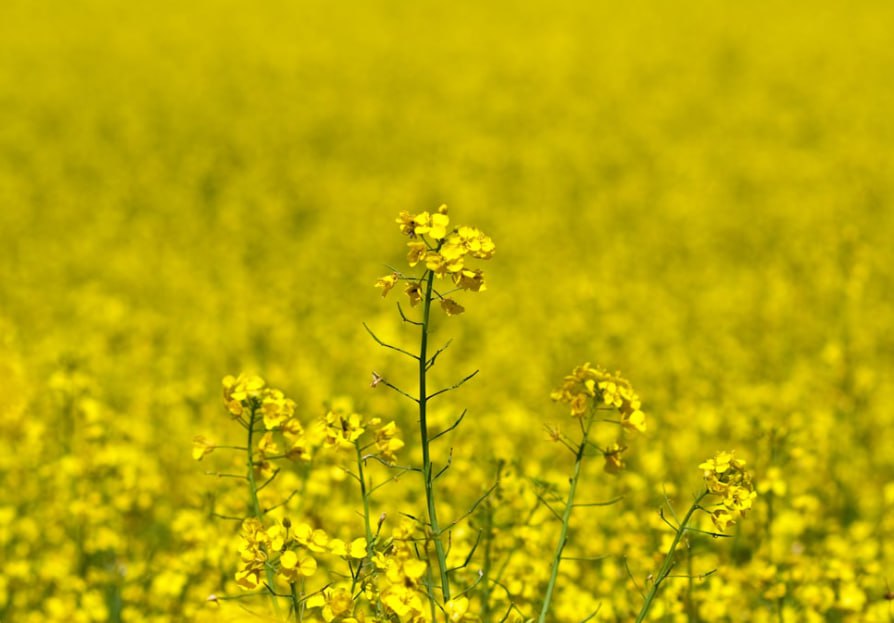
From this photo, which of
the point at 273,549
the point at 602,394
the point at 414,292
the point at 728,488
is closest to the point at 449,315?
the point at 414,292

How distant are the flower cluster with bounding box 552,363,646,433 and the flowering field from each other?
0.01 m

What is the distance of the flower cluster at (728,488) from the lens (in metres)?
2.10

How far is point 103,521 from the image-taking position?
4379 mm

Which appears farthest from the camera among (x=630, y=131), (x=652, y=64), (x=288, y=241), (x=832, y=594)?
(x=652, y=64)

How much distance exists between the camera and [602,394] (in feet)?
7.52

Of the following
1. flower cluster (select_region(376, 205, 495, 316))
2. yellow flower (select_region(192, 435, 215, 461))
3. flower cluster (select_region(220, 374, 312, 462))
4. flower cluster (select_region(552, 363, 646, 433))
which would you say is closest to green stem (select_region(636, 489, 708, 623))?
flower cluster (select_region(552, 363, 646, 433))

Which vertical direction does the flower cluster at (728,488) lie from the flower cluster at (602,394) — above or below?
below

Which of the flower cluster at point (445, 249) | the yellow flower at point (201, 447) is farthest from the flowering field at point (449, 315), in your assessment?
the yellow flower at point (201, 447)

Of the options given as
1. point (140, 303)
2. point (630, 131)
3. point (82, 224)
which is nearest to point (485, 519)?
point (140, 303)

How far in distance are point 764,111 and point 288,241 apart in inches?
283

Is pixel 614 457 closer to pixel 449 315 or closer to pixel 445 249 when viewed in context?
pixel 449 315

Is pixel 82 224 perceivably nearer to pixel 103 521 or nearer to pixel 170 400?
pixel 170 400

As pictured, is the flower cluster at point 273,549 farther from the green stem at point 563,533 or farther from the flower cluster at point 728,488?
the flower cluster at point 728,488

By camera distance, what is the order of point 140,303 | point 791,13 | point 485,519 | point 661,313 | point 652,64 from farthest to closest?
point 791,13 < point 652,64 < point 140,303 < point 661,313 < point 485,519
